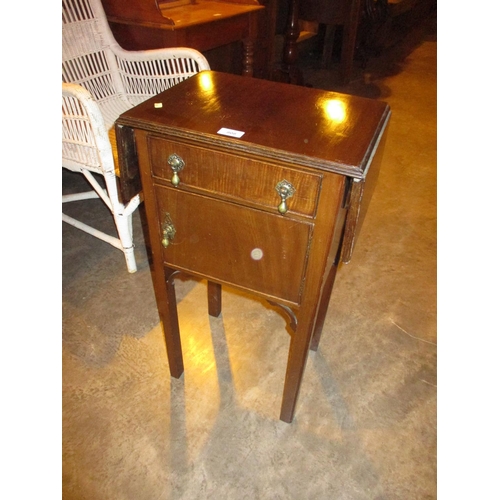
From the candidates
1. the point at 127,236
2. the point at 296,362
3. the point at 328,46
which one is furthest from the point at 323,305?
the point at 328,46

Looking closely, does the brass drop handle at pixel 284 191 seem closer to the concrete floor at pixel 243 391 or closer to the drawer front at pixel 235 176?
the drawer front at pixel 235 176

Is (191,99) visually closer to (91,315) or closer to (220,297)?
(220,297)

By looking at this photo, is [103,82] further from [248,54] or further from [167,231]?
[167,231]

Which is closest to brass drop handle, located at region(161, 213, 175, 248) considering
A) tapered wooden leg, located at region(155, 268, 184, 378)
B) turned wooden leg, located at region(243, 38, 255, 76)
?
tapered wooden leg, located at region(155, 268, 184, 378)

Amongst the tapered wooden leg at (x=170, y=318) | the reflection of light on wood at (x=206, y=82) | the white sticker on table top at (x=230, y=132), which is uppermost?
the white sticker on table top at (x=230, y=132)

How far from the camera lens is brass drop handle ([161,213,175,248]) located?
3.24 feet

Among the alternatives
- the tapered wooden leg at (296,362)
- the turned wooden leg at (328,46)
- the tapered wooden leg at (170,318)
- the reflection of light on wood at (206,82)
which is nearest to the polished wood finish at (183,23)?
the reflection of light on wood at (206,82)

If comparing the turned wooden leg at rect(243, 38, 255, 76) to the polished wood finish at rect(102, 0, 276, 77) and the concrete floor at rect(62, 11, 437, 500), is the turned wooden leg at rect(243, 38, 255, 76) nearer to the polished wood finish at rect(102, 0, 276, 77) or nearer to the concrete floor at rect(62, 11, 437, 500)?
the polished wood finish at rect(102, 0, 276, 77)

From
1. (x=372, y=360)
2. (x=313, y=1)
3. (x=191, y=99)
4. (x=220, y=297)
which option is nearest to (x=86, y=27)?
(x=191, y=99)

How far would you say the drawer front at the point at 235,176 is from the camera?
0.79 metres

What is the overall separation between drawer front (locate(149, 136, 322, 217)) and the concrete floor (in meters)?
0.77

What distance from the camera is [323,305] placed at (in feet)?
4.43

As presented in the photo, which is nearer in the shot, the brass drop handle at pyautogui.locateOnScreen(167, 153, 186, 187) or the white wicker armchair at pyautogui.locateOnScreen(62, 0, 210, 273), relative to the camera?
the brass drop handle at pyautogui.locateOnScreen(167, 153, 186, 187)

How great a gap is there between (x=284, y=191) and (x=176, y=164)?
0.80 ft
